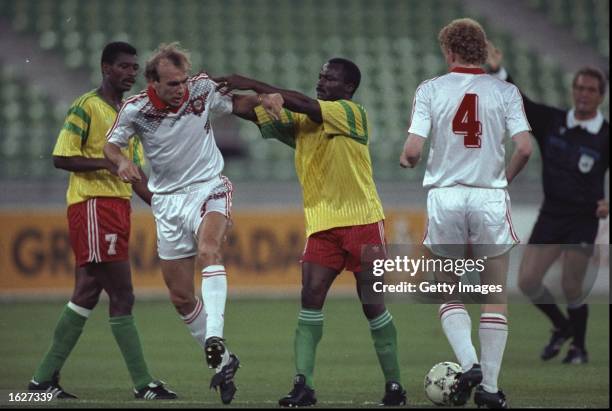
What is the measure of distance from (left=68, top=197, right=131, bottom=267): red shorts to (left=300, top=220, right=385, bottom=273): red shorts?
129 cm

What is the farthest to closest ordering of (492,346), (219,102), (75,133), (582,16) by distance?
(582,16)
(75,133)
(219,102)
(492,346)

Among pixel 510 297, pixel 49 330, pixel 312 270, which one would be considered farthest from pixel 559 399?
pixel 510 297

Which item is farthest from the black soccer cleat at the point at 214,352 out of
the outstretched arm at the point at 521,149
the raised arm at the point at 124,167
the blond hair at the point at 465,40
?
the blond hair at the point at 465,40

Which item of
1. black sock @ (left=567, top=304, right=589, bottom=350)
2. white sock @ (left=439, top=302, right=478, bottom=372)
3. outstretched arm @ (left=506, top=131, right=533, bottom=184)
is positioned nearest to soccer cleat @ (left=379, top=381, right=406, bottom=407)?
white sock @ (left=439, top=302, right=478, bottom=372)

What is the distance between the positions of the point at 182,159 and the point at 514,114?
6.35 ft

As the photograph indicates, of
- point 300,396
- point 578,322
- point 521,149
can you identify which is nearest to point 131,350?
point 300,396

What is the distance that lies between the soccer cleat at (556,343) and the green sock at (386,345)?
10.4ft

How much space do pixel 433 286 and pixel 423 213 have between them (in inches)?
362

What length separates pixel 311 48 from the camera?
2100 centimetres

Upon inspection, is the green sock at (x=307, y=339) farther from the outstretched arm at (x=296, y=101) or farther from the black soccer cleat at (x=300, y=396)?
the outstretched arm at (x=296, y=101)

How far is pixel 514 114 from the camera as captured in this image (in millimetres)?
6723

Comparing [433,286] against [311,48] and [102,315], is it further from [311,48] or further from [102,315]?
[311,48]

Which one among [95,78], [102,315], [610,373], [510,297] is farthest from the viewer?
[95,78]

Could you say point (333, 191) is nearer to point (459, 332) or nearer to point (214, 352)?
point (459, 332)
